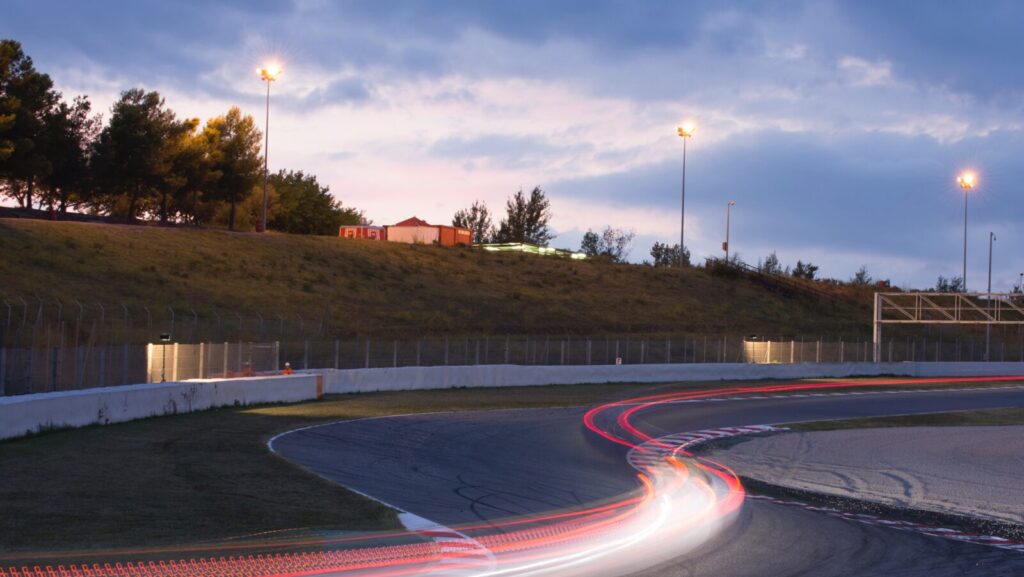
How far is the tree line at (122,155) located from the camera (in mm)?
66625

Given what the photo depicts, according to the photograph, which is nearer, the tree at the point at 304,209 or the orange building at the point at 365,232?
the orange building at the point at 365,232

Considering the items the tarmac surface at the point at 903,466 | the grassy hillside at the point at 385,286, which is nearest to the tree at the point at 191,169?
the grassy hillside at the point at 385,286

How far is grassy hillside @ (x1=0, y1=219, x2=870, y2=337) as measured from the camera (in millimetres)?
53750

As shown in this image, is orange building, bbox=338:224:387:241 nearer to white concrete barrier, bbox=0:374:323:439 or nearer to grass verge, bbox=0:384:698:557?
white concrete barrier, bbox=0:374:323:439

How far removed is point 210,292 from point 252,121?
35356 millimetres

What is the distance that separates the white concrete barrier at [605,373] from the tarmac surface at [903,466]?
15882mm

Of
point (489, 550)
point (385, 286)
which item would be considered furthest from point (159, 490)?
point (385, 286)

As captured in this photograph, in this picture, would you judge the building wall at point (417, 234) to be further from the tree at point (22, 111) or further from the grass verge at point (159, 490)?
the grass verge at point (159, 490)

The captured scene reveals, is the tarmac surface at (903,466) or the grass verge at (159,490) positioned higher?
the grass verge at (159,490)

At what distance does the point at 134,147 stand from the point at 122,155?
992mm

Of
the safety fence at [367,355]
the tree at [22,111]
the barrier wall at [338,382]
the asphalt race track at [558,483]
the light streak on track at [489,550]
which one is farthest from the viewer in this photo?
the tree at [22,111]

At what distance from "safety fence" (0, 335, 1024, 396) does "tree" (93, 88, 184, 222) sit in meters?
31.3

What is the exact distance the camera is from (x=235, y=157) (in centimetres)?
8588

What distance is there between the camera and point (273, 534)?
10562mm
